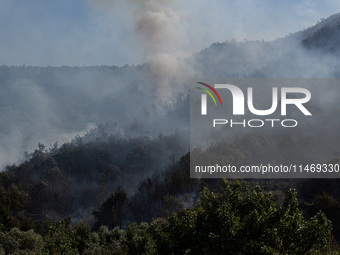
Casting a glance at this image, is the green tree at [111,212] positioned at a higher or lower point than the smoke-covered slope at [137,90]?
lower

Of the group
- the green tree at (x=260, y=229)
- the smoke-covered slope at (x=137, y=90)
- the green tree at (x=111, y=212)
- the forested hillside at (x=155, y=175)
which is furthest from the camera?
the smoke-covered slope at (x=137, y=90)

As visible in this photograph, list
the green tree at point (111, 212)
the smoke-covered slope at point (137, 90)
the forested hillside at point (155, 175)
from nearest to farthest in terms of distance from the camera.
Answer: the forested hillside at point (155, 175)
the green tree at point (111, 212)
the smoke-covered slope at point (137, 90)

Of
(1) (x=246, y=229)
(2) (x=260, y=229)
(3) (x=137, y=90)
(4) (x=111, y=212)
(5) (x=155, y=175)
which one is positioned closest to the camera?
(2) (x=260, y=229)

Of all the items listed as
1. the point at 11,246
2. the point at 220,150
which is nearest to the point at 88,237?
the point at 11,246

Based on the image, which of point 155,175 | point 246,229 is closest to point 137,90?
point 155,175

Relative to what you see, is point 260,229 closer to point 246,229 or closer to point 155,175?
point 246,229

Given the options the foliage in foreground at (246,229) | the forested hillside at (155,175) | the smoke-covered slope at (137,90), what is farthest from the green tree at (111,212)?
the smoke-covered slope at (137,90)

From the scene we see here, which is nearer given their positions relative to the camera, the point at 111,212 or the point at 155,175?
the point at 111,212

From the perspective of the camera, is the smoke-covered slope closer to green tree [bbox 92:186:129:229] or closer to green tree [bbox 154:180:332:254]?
green tree [bbox 92:186:129:229]

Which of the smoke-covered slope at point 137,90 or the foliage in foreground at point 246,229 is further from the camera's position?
the smoke-covered slope at point 137,90

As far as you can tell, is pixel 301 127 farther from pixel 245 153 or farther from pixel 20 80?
pixel 20 80

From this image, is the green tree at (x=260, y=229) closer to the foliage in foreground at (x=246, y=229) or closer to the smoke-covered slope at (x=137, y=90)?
the foliage in foreground at (x=246, y=229)

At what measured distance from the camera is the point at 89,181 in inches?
2291

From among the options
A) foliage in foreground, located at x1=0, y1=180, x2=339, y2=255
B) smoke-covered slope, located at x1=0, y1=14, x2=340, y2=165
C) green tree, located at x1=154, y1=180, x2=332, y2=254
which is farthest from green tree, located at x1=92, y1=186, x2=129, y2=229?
smoke-covered slope, located at x1=0, y1=14, x2=340, y2=165
